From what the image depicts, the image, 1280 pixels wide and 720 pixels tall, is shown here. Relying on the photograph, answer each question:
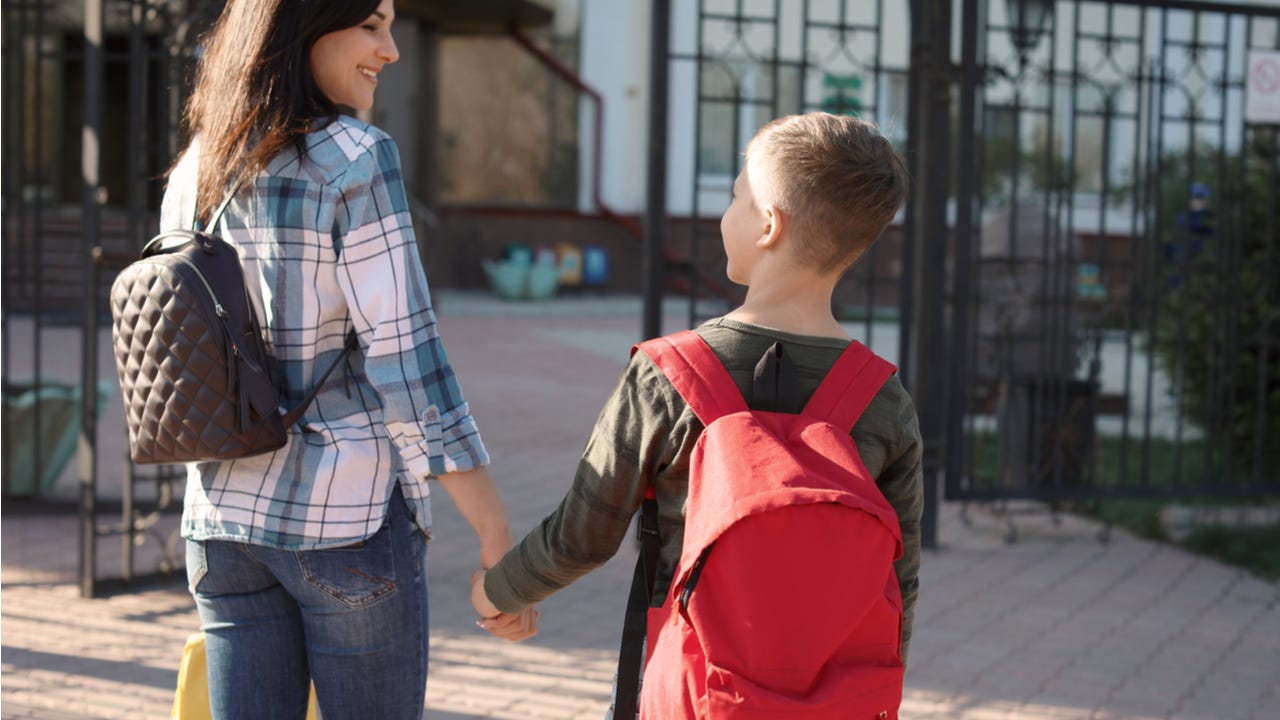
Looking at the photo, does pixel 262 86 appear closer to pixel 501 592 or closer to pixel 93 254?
pixel 501 592

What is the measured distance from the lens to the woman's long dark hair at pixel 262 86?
208 cm

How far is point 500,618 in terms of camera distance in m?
2.23

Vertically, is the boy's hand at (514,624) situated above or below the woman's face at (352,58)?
below

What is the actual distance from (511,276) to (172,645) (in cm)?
1602

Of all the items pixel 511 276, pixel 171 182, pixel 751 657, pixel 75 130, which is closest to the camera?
pixel 751 657

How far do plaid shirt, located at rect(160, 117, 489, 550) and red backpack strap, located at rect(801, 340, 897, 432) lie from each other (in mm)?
584

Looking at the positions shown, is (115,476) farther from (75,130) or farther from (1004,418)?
(75,130)

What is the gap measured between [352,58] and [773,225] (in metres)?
0.74

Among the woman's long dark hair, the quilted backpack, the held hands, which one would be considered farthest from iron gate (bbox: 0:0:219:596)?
the held hands

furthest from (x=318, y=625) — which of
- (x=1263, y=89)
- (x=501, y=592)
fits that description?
(x=1263, y=89)

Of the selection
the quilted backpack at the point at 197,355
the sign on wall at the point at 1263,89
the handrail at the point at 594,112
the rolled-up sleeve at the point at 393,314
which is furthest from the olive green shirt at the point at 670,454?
the handrail at the point at 594,112

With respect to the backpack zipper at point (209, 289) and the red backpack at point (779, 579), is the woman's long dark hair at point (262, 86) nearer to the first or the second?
the backpack zipper at point (209, 289)

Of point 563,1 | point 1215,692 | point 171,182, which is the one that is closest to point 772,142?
point 171,182

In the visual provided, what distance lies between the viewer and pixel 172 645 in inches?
189
